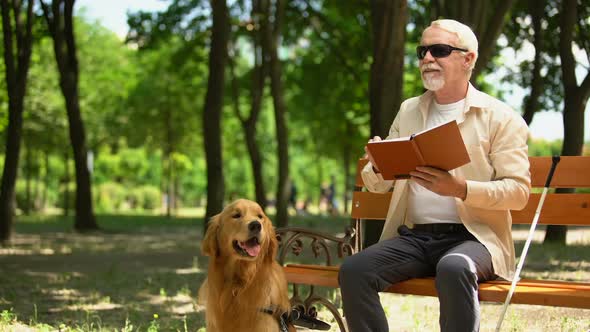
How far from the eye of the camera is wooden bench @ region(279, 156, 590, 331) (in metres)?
3.89

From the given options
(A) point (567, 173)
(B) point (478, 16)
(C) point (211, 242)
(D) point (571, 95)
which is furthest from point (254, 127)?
(C) point (211, 242)

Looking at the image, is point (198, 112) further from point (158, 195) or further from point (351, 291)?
point (351, 291)

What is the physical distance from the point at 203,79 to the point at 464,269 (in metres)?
27.7

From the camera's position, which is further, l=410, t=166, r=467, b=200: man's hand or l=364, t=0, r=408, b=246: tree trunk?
l=364, t=0, r=408, b=246: tree trunk

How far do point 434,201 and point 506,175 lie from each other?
0.45 m

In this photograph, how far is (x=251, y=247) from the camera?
4.06 m

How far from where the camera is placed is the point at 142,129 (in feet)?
110

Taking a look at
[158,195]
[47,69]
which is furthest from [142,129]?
[158,195]

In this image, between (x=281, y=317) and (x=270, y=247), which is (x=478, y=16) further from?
(x=281, y=317)

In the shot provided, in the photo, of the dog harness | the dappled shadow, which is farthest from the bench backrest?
the dappled shadow

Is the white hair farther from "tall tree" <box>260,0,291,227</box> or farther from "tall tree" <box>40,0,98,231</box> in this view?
"tall tree" <box>40,0,98,231</box>

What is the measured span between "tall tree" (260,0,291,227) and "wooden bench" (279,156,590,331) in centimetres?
1204

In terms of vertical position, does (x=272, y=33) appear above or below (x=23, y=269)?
above

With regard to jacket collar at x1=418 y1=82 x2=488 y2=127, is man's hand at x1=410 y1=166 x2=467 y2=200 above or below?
below
